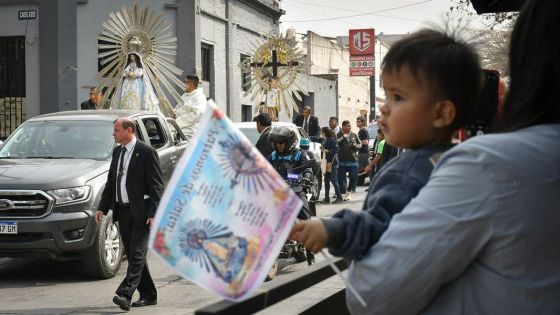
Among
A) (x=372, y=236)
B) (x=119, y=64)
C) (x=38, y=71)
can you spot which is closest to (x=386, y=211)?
(x=372, y=236)

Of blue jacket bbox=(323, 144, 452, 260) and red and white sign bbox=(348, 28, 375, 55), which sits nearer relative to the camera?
blue jacket bbox=(323, 144, 452, 260)

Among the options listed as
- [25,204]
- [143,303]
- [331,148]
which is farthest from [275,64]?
[143,303]

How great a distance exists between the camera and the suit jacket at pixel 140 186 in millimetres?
7820

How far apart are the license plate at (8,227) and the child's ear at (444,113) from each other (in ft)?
25.0

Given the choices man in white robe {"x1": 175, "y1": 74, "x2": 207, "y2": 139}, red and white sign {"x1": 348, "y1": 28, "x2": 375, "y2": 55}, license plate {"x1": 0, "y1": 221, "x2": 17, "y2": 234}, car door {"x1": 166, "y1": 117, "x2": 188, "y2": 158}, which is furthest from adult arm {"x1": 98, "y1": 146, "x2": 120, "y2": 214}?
red and white sign {"x1": 348, "y1": 28, "x2": 375, "y2": 55}

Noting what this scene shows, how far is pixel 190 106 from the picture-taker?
47.4ft

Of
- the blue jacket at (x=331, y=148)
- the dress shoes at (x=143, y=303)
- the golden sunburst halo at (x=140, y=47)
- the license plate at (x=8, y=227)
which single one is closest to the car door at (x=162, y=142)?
the license plate at (x=8, y=227)

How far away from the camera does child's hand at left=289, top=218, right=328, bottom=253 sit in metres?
1.82

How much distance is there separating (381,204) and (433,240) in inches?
12.3

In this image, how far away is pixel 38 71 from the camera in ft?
80.1

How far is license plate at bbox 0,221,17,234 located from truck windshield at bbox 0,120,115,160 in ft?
4.65

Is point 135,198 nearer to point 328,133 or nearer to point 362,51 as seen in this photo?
point 328,133

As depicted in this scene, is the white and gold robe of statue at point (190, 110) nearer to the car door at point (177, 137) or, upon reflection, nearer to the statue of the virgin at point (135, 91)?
the statue of the virgin at point (135, 91)

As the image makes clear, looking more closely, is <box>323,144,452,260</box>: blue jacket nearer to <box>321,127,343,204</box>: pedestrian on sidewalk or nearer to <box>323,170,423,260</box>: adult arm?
<box>323,170,423,260</box>: adult arm
